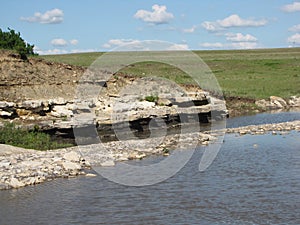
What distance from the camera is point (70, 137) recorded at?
1134 inches

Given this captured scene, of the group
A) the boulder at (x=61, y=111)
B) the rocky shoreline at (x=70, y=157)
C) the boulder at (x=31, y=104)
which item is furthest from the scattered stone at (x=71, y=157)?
the boulder at (x=31, y=104)

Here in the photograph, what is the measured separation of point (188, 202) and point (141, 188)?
8.30 ft

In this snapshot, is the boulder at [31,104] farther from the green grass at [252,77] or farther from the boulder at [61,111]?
the green grass at [252,77]

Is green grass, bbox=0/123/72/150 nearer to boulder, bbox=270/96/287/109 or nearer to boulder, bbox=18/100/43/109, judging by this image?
boulder, bbox=18/100/43/109

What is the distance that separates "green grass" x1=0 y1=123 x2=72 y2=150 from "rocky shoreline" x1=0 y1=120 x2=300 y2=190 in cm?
153

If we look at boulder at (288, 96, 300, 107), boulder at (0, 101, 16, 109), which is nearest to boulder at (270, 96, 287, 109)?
boulder at (288, 96, 300, 107)

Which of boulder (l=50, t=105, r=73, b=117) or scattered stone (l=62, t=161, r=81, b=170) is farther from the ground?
boulder (l=50, t=105, r=73, b=117)

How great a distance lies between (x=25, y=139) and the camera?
25562 millimetres

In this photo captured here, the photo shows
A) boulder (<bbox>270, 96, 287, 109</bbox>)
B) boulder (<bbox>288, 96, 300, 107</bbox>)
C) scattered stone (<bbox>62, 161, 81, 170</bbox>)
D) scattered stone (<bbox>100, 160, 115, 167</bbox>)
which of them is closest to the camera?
scattered stone (<bbox>62, 161, 81, 170</bbox>)

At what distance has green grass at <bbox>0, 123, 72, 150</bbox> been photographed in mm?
24984

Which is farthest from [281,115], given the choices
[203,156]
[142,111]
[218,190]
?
[218,190]

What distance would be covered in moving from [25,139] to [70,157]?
511 centimetres

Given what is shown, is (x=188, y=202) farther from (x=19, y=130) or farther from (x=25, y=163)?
(x=19, y=130)

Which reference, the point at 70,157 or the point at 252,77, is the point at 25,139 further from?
the point at 252,77
